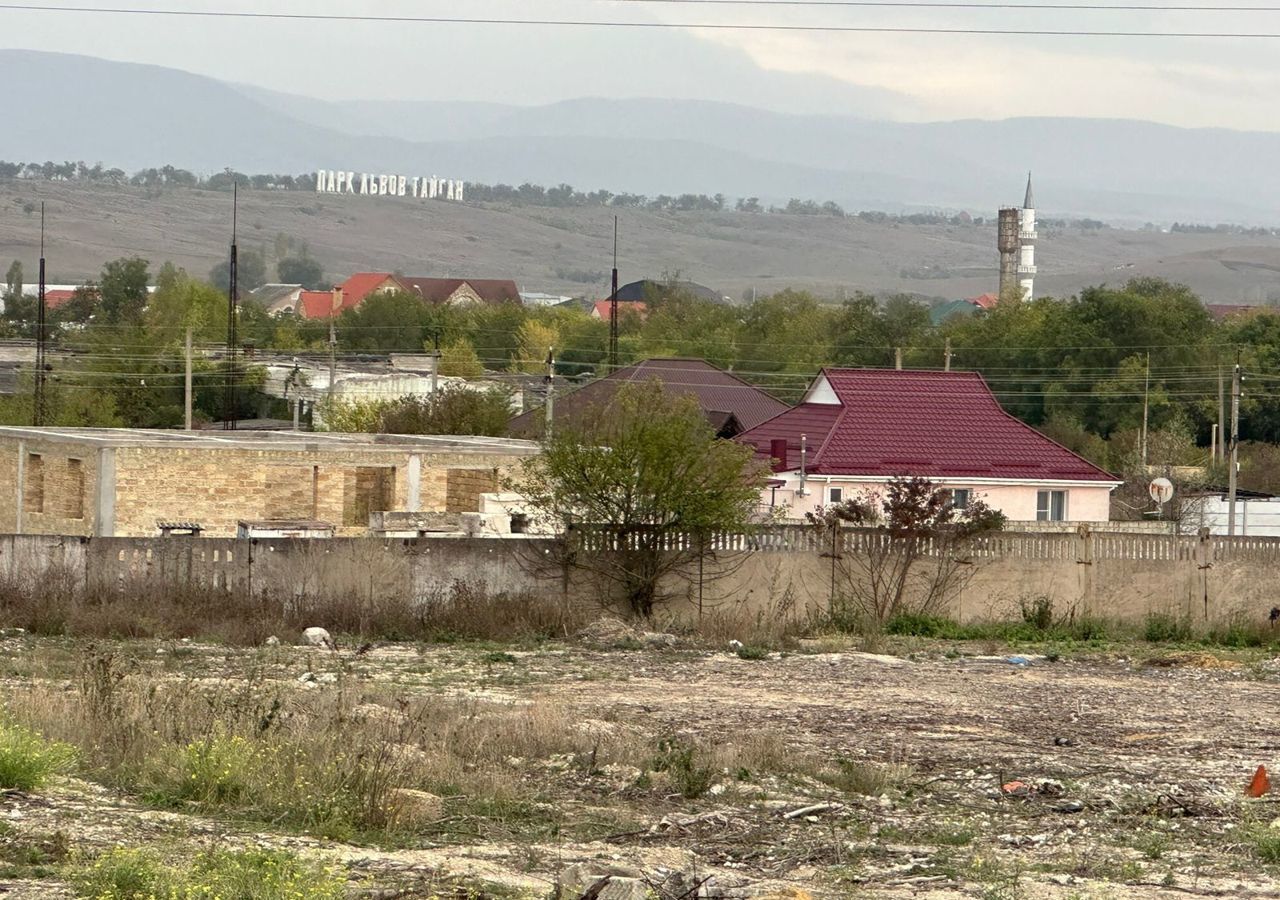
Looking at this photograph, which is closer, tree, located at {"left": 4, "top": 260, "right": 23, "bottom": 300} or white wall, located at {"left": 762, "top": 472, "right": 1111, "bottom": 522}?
white wall, located at {"left": 762, "top": 472, "right": 1111, "bottom": 522}

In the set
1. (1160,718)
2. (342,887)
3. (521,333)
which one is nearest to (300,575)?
(1160,718)

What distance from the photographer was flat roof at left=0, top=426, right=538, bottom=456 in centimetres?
3584

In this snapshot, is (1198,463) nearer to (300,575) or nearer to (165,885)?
(300,575)

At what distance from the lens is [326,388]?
7312 cm

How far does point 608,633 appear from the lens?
1059 inches

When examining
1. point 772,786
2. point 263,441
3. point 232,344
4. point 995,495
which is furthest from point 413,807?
point 232,344

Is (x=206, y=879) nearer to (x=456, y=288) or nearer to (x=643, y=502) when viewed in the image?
(x=643, y=502)

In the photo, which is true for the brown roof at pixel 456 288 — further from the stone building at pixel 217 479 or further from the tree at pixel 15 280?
the stone building at pixel 217 479

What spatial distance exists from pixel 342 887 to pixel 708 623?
1716cm

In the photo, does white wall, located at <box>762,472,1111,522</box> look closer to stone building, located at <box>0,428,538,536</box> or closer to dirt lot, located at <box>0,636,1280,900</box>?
stone building, located at <box>0,428,538,536</box>

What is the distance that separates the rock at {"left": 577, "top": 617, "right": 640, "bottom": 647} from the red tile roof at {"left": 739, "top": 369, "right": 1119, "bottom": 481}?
53.1 ft

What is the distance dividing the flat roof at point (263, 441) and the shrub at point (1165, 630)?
14.9 m

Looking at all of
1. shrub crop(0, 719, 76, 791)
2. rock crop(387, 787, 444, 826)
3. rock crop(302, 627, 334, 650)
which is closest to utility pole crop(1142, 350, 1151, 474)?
rock crop(302, 627, 334, 650)

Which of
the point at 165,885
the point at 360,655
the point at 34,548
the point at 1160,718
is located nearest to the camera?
the point at 165,885
